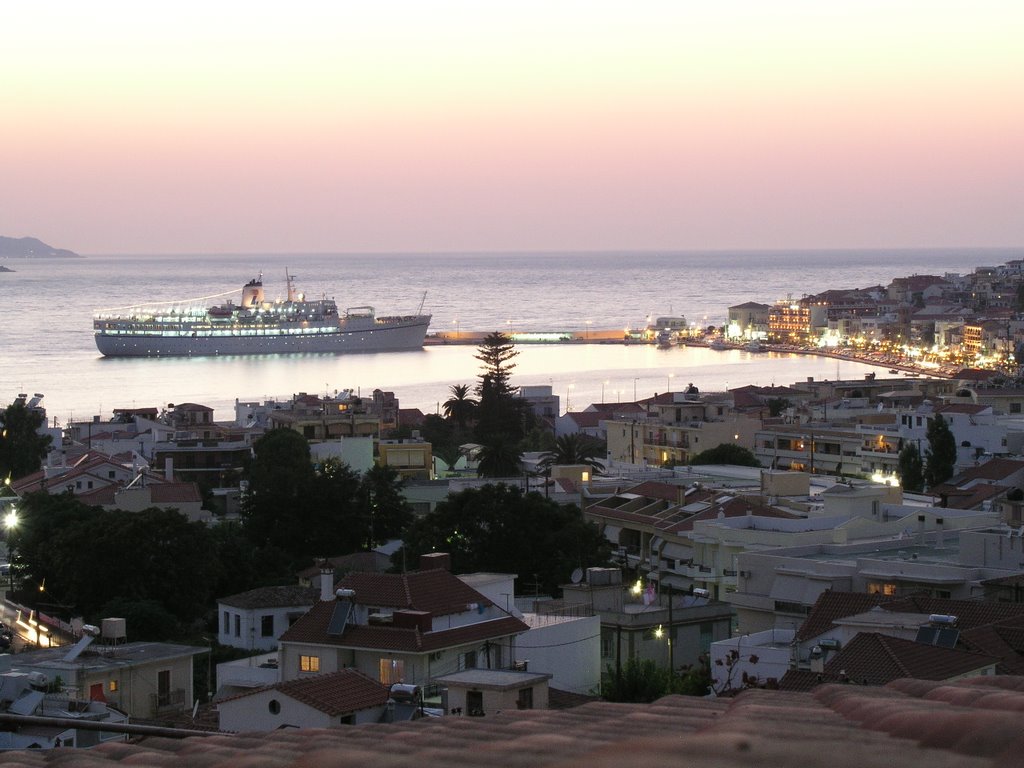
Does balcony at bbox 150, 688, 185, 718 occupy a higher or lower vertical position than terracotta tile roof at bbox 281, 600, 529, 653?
lower

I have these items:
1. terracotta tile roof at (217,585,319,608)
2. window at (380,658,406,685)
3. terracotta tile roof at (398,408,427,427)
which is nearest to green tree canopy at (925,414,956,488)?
terracotta tile roof at (217,585,319,608)

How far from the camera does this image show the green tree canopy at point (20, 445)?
20.8m

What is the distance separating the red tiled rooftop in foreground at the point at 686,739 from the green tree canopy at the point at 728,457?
18202 mm

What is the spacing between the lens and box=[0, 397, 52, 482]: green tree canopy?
20.8m

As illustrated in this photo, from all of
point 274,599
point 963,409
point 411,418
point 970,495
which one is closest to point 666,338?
point 411,418

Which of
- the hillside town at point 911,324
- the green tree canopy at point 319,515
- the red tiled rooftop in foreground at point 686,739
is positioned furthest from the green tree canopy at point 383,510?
the hillside town at point 911,324

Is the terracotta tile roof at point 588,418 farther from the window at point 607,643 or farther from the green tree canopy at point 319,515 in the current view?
the window at point 607,643

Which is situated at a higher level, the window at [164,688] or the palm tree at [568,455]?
the window at [164,688]

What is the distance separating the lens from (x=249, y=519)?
563 inches

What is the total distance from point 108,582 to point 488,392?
1792 cm

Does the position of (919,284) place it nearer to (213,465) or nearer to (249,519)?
(213,465)

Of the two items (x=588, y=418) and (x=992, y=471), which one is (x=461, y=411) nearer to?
(x=588, y=418)

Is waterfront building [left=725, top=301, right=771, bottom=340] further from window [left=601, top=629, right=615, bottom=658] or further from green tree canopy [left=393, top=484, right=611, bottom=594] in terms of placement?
window [left=601, top=629, right=615, bottom=658]

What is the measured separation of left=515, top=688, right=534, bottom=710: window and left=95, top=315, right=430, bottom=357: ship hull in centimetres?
5618
